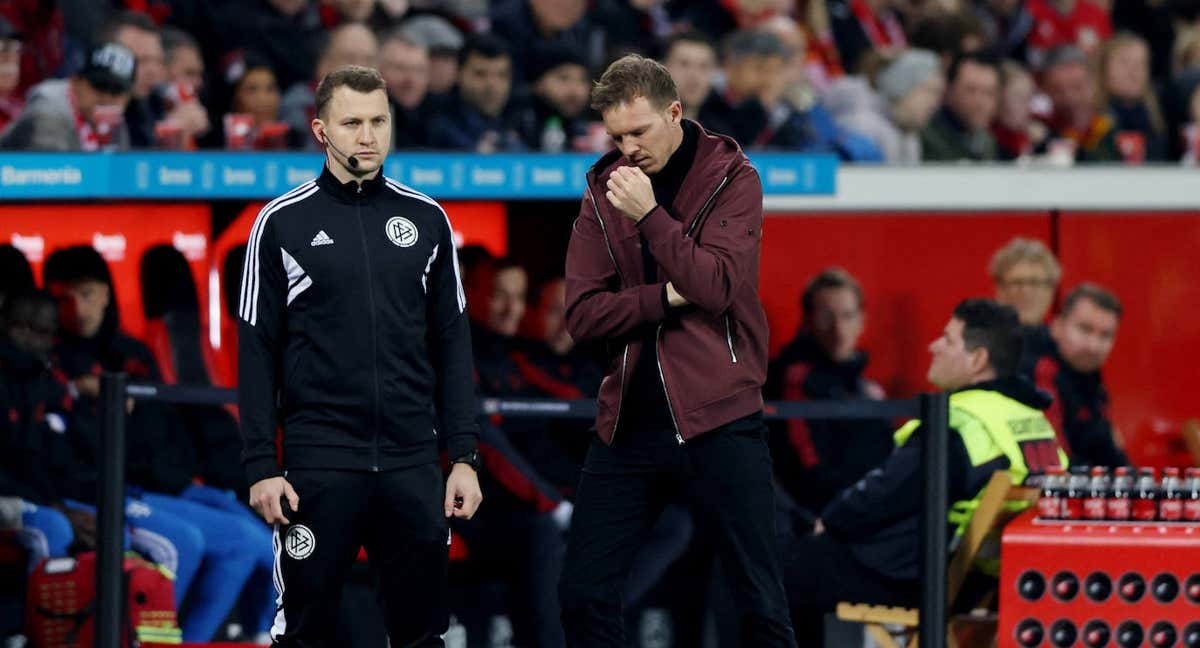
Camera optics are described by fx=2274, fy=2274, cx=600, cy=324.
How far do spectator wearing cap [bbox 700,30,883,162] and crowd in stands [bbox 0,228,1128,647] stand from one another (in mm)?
1095

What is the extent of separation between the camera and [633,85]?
5297 mm

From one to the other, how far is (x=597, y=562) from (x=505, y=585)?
2783mm

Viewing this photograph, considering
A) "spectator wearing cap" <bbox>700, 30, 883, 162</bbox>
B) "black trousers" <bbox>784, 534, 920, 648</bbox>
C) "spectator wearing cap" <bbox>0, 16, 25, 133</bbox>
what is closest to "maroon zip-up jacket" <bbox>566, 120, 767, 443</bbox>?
"black trousers" <bbox>784, 534, 920, 648</bbox>

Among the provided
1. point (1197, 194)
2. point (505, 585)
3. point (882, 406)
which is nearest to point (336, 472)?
point (882, 406)

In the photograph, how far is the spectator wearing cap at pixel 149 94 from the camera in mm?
8367

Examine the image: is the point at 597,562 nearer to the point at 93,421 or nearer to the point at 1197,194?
the point at 93,421

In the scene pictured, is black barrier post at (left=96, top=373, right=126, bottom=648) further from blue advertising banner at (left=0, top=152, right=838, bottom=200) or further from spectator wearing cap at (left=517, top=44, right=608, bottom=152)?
spectator wearing cap at (left=517, top=44, right=608, bottom=152)

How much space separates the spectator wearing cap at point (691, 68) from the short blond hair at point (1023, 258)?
1515mm

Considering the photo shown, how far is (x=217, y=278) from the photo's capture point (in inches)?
326

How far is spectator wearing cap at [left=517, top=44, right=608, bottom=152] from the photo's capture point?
9492 millimetres

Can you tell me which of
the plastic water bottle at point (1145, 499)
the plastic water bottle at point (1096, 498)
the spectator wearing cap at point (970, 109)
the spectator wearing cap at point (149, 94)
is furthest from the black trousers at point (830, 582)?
the spectator wearing cap at point (970, 109)

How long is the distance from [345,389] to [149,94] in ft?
12.3

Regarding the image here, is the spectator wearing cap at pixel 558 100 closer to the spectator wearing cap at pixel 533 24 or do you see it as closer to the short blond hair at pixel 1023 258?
the spectator wearing cap at pixel 533 24

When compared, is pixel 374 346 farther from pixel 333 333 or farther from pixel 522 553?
pixel 522 553
